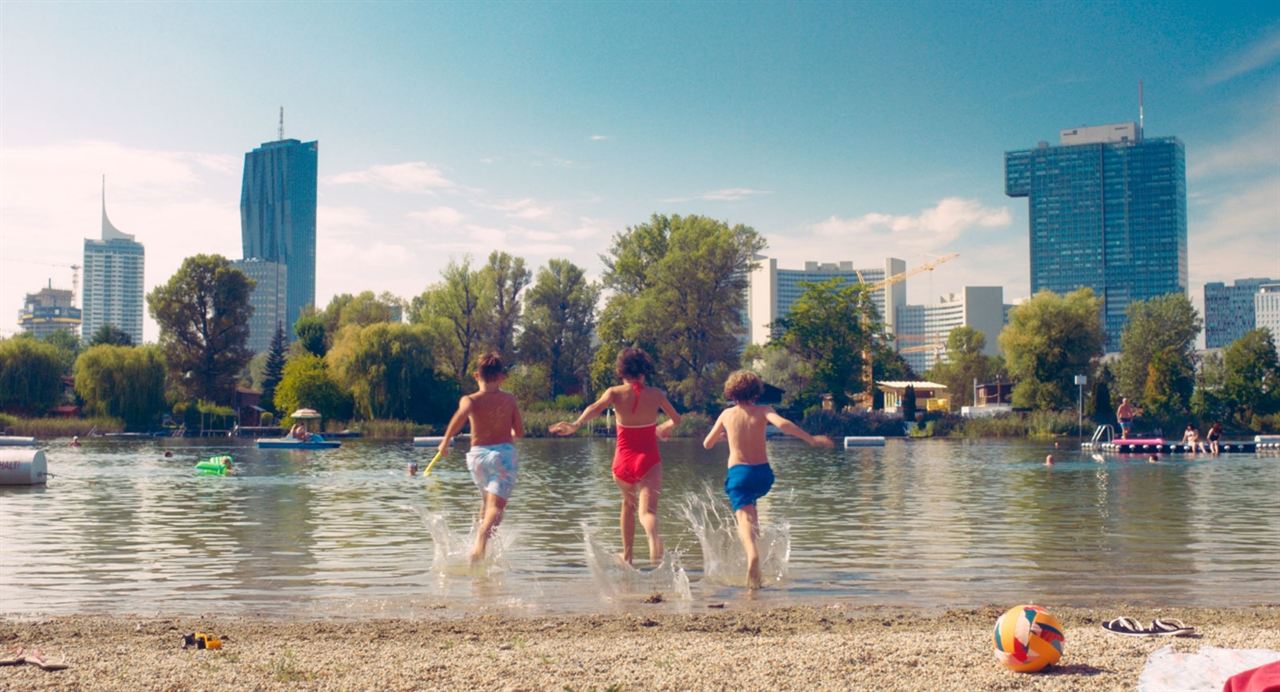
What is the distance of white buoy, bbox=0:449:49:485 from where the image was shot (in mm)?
25875

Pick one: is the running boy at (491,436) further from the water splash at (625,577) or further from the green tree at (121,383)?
the green tree at (121,383)

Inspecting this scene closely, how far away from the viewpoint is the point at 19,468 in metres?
→ 25.9

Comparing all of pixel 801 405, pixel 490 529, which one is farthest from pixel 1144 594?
pixel 801 405

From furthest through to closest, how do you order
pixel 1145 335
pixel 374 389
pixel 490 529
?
1. pixel 1145 335
2. pixel 374 389
3. pixel 490 529

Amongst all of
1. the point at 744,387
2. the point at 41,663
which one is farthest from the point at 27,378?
the point at 41,663

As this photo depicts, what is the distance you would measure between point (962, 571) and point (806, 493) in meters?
12.4

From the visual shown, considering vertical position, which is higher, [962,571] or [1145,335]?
[1145,335]

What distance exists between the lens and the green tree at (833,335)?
82438 millimetres

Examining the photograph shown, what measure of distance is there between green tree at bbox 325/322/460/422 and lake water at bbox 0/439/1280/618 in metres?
42.9

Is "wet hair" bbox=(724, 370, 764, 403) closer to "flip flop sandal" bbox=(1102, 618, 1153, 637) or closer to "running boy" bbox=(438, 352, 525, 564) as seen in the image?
"running boy" bbox=(438, 352, 525, 564)

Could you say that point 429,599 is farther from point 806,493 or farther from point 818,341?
point 818,341

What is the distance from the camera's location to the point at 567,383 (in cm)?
9669

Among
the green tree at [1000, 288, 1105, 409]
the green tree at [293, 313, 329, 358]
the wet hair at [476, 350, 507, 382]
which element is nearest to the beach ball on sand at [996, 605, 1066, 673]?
the wet hair at [476, 350, 507, 382]

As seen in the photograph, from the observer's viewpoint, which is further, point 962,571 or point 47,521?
point 47,521
